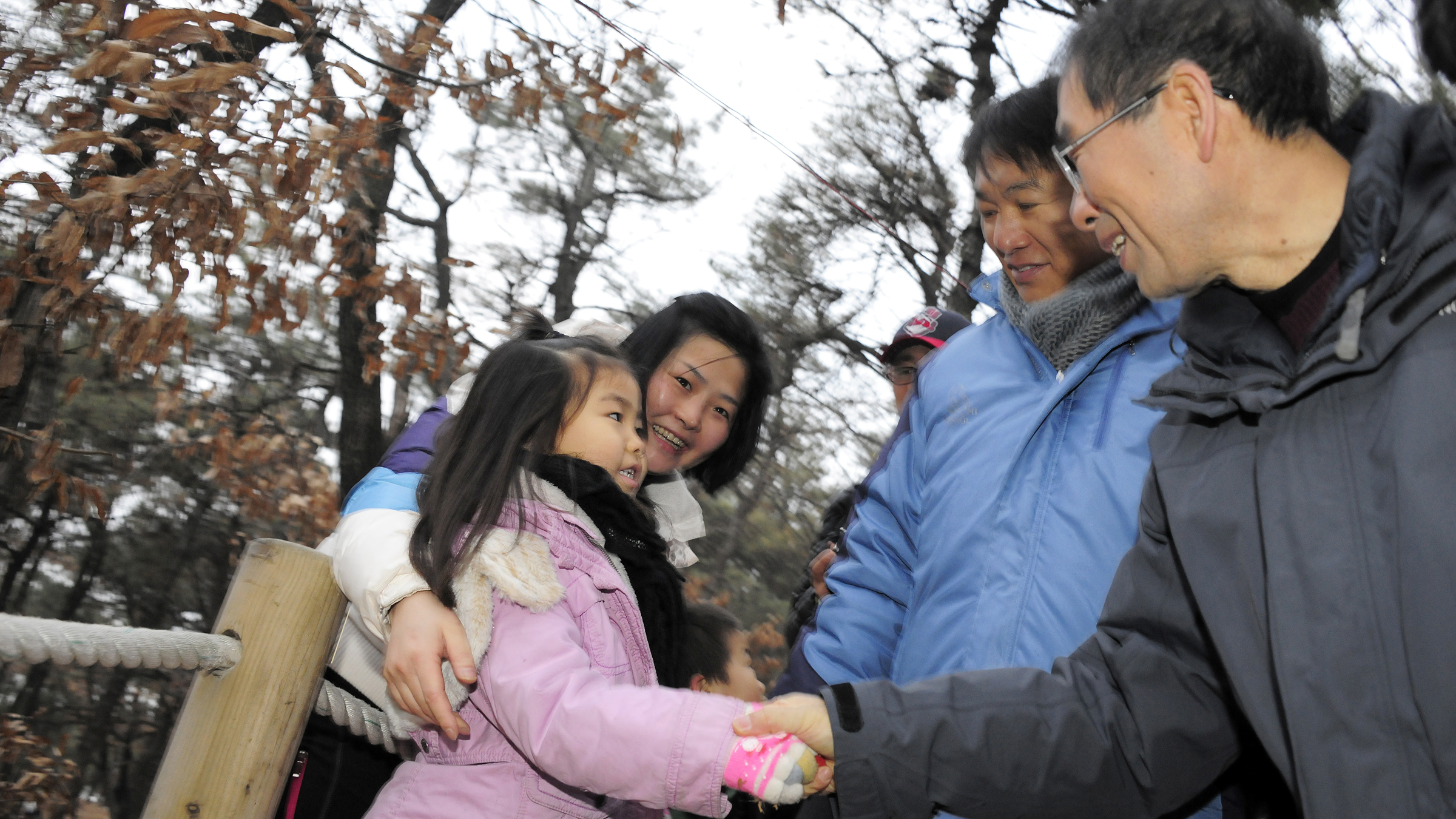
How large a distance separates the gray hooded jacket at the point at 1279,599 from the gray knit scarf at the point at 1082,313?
0.42m

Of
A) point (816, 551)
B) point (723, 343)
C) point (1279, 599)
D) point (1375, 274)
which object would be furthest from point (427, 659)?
point (816, 551)

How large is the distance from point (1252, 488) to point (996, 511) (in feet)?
1.94

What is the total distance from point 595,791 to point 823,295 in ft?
28.6

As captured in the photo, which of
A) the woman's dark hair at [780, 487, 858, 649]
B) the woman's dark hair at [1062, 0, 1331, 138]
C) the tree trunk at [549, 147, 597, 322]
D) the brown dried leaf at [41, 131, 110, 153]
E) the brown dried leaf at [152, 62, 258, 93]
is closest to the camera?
the woman's dark hair at [1062, 0, 1331, 138]

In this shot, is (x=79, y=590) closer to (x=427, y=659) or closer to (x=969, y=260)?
(x=427, y=659)

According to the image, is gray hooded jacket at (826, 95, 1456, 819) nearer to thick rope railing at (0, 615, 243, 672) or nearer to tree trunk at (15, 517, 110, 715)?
thick rope railing at (0, 615, 243, 672)

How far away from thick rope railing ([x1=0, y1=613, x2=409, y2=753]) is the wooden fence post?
50 mm

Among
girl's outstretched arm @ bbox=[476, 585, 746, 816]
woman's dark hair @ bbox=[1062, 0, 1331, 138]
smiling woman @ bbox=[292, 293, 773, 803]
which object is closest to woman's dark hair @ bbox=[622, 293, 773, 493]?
smiling woman @ bbox=[292, 293, 773, 803]

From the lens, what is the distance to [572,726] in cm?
163

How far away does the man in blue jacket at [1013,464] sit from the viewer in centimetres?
183

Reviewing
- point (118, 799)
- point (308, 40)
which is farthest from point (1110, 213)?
point (118, 799)

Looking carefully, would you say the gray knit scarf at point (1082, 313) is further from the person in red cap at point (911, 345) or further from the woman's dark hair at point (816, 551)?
the person in red cap at point (911, 345)

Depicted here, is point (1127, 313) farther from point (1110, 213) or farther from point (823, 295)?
point (823, 295)

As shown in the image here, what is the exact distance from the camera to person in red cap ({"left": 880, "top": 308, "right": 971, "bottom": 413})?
3.74 m
